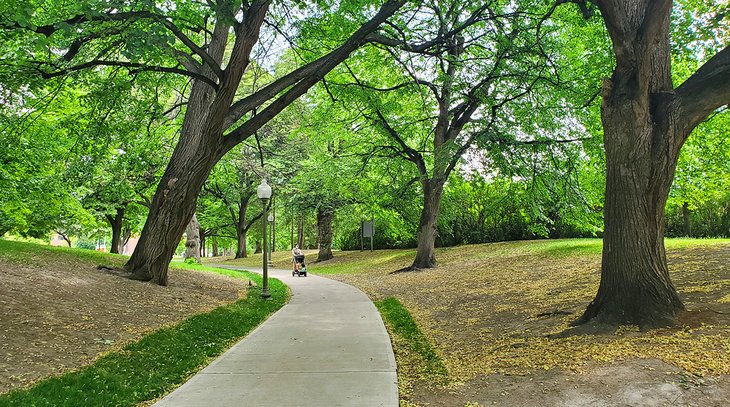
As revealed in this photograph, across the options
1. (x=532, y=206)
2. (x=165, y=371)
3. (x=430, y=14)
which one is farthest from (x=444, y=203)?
(x=165, y=371)

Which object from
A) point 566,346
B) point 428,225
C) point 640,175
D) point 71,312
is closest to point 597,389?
point 566,346

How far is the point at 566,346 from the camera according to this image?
17.6 ft

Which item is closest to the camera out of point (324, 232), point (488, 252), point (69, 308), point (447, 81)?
point (69, 308)

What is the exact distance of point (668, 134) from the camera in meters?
5.81

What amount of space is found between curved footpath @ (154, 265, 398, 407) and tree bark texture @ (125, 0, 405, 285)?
3561 mm

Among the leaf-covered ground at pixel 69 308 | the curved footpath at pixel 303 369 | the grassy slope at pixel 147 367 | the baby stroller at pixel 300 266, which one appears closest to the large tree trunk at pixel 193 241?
the baby stroller at pixel 300 266

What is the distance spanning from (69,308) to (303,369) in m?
4.27

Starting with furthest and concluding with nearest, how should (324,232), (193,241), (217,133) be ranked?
(324,232) → (193,241) → (217,133)

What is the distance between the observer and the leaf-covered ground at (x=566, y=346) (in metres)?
4.02

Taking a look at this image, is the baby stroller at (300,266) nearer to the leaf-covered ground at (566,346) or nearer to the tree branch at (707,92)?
the leaf-covered ground at (566,346)

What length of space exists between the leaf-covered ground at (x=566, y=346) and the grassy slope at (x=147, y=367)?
104 inches

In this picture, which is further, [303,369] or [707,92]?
[707,92]

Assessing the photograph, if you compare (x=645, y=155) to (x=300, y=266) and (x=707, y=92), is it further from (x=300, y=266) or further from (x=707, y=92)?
(x=300, y=266)

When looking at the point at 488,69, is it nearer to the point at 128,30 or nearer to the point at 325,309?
the point at 325,309
